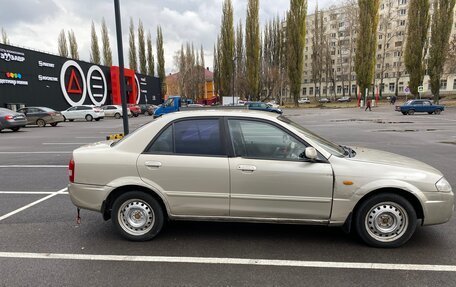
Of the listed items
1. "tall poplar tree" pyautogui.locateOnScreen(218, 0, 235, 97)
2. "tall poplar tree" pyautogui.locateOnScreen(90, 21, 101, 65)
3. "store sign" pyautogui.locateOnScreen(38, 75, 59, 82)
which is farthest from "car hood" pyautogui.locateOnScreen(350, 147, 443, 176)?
"tall poplar tree" pyautogui.locateOnScreen(90, 21, 101, 65)

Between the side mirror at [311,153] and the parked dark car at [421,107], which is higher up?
the side mirror at [311,153]

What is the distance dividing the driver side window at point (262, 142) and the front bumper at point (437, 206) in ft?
4.78

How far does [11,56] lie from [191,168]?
30.8 metres

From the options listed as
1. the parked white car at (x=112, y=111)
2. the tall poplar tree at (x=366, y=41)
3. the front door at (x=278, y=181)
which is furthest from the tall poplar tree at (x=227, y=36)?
the front door at (x=278, y=181)

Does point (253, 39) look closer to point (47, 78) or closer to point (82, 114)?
point (47, 78)

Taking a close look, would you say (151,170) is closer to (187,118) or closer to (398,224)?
(187,118)

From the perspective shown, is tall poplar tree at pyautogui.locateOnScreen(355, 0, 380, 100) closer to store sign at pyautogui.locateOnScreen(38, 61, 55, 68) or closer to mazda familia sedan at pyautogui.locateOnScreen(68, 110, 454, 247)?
store sign at pyautogui.locateOnScreen(38, 61, 55, 68)

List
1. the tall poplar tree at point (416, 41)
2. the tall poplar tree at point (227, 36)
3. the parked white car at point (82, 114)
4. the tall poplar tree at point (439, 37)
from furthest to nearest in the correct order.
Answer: the tall poplar tree at point (227, 36)
the tall poplar tree at point (416, 41)
the tall poplar tree at point (439, 37)
the parked white car at point (82, 114)

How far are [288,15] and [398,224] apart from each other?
55.9 m

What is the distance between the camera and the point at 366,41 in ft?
157

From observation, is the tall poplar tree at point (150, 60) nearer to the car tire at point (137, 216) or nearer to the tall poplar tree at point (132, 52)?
the tall poplar tree at point (132, 52)

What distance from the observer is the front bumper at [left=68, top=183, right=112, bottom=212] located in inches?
149

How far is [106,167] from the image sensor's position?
3752 millimetres

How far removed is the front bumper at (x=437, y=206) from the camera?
3463mm
